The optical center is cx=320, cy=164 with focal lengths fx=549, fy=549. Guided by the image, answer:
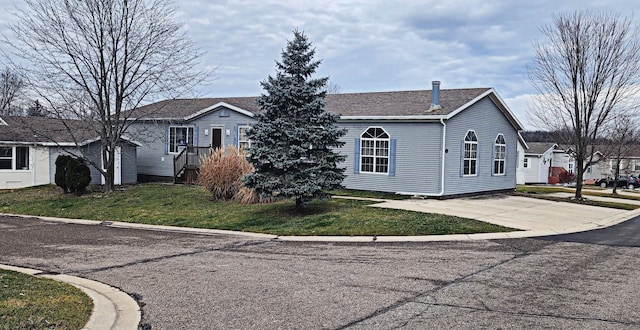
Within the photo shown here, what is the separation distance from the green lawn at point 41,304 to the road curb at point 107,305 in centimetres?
11

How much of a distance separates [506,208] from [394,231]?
252 inches

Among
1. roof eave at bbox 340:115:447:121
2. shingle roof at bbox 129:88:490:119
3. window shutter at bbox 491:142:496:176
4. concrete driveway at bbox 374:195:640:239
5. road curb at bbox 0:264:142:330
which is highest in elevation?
shingle roof at bbox 129:88:490:119

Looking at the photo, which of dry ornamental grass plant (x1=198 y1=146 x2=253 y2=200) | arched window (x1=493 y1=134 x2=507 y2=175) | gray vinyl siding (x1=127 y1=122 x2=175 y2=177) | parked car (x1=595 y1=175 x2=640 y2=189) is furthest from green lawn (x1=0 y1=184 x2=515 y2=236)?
parked car (x1=595 y1=175 x2=640 y2=189)

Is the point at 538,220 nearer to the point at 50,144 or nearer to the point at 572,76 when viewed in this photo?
the point at 572,76

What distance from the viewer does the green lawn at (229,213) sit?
44.3ft

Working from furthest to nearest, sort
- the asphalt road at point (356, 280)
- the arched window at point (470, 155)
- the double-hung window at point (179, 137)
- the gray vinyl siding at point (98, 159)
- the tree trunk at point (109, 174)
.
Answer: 1. the double-hung window at point (179, 137)
2. the gray vinyl siding at point (98, 159)
3. the tree trunk at point (109, 174)
4. the arched window at point (470, 155)
5. the asphalt road at point (356, 280)

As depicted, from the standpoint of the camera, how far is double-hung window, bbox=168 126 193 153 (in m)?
26.3

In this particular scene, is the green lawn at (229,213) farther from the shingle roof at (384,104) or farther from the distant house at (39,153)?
the shingle roof at (384,104)

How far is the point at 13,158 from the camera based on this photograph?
24.7 metres

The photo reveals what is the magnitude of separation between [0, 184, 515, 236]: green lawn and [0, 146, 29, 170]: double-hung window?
215cm

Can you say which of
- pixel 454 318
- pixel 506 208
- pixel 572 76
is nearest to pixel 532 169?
pixel 572 76

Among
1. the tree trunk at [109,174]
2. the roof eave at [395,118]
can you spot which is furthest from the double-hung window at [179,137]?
the roof eave at [395,118]

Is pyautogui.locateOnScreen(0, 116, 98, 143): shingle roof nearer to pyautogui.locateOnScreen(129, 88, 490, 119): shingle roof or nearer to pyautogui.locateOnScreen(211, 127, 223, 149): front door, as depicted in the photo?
pyautogui.locateOnScreen(129, 88, 490, 119): shingle roof

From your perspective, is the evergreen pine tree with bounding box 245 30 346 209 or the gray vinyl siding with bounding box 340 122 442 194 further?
the gray vinyl siding with bounding box 340 122 442 194
